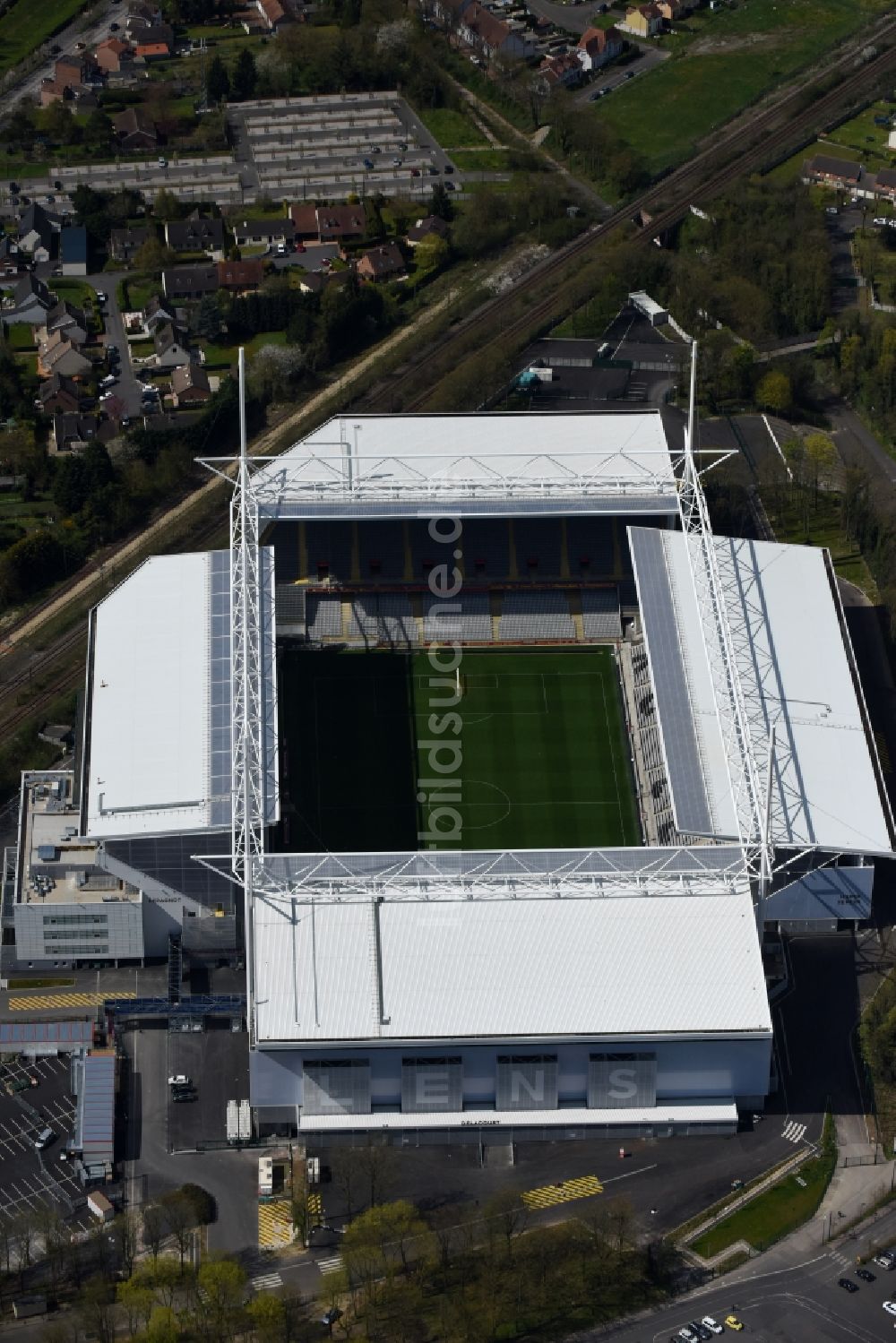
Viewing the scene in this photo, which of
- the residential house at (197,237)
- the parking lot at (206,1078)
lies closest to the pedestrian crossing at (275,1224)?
the parking lot at (206,1078)

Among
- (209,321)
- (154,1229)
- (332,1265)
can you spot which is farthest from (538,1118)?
(209,321)

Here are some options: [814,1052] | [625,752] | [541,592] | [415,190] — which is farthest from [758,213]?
[814,1052]

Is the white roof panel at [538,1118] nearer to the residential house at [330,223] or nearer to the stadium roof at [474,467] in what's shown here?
the stadium roof at [474,467]

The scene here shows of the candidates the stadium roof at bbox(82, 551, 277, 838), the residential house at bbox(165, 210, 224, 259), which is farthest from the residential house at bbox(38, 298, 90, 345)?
the stadium roof at bbox(82, 551, 277, 838)

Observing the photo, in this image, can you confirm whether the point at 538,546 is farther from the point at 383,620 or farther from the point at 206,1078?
the point at 206,1078

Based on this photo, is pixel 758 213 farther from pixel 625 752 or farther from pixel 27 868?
pixel 27 868

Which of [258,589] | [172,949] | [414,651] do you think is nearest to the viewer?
[172,949]
